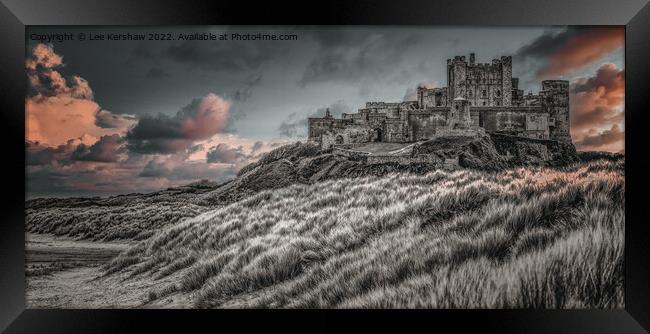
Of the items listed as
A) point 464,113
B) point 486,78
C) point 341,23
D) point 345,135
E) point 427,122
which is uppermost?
point 341,23

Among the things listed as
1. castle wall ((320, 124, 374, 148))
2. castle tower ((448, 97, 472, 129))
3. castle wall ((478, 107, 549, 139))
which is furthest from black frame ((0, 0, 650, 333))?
castle wall ((320, 124, 374, 148))

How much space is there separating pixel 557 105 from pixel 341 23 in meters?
2.89

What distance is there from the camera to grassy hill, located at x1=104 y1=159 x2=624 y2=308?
4.45 meters

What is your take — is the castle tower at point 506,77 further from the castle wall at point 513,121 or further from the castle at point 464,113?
the castle wall at point 513,121

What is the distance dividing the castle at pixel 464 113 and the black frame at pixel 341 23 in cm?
70

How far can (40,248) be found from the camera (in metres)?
4.88

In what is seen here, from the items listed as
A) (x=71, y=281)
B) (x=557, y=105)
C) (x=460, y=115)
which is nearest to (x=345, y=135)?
(x=460, y=115)

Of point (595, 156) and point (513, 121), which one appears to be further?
point (513, 121)

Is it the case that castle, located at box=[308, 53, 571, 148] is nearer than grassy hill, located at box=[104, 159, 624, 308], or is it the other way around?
grassy hill, located at box=[104, 159, 624, 308]

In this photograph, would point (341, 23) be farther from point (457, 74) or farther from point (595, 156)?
point (595, 156)

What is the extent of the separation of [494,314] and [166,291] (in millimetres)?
4079

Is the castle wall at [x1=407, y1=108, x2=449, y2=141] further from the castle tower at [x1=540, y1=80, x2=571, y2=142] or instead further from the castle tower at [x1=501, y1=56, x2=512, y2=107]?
the castle tower at [x1=540, y1=80, x2=571, y2=142]

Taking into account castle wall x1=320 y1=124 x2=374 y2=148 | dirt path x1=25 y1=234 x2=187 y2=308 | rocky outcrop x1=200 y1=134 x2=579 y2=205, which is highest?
castle wall x1=320 y1=124 x2=374 y2=148

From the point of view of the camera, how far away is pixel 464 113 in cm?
489
